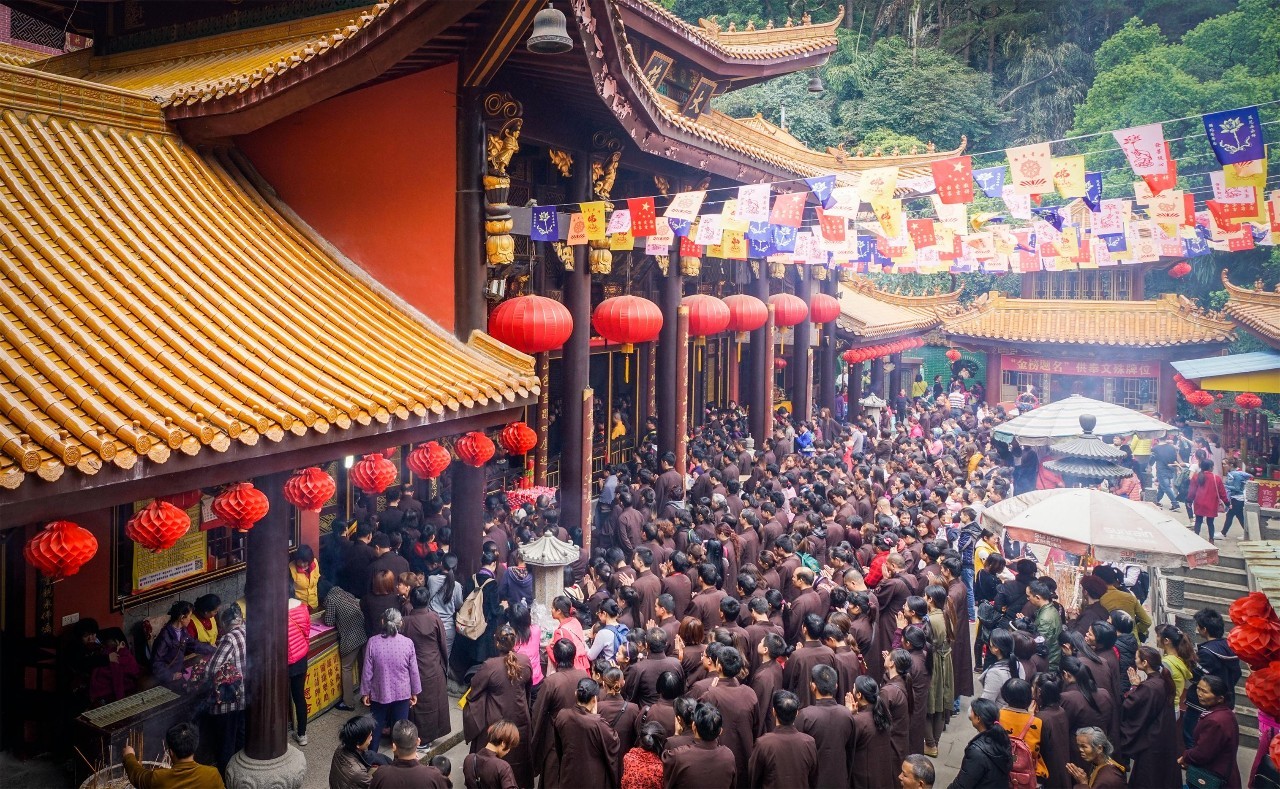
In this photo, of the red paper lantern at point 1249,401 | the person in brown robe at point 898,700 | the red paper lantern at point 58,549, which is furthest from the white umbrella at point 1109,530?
the red paper lantern at point 1249,401

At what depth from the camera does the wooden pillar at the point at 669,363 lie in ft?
48.3

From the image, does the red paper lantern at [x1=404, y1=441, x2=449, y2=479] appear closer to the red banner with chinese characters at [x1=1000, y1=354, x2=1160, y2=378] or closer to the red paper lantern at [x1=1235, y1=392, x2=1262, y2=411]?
the red paper lantern at [x1=1235, y1=392, x2=1262, y2=411]

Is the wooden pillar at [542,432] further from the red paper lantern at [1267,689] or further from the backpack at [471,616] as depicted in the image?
the red paper lantern at [1267,689]

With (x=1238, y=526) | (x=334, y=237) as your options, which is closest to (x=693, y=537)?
(x=334, y=237)

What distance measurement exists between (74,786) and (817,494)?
9.23m

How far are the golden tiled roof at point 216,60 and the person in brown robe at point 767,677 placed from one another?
644cm

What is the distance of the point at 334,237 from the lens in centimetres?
966

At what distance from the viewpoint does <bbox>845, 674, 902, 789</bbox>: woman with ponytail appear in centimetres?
633

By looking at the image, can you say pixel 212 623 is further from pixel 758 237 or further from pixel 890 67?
pixel 890 67

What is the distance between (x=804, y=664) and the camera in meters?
7.09

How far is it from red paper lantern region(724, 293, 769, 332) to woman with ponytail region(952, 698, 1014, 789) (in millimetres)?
10720

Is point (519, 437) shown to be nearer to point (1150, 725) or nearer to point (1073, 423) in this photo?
point (1150, 725)

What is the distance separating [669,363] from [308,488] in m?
8.74

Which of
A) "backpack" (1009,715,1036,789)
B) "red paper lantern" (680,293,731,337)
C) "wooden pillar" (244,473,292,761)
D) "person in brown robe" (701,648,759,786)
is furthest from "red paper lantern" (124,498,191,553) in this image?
"red paper lantern" (680,293,731,337)
